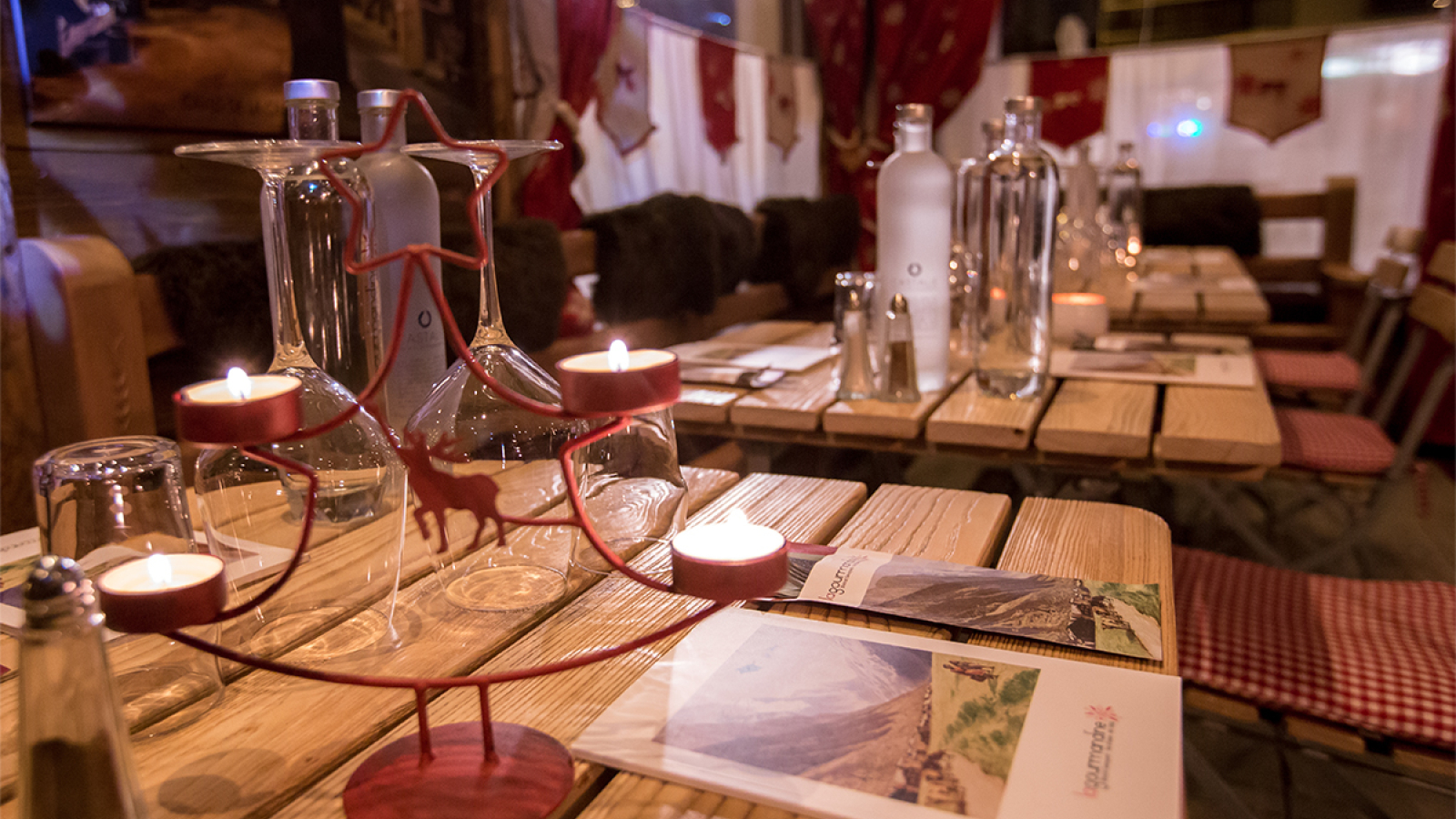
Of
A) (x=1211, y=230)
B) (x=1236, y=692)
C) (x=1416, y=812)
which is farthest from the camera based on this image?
(x=1211, y=230)

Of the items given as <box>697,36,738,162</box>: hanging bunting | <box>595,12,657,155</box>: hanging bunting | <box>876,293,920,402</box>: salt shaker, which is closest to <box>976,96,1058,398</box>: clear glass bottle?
<box>876,293,920,402</box>: salt shaker

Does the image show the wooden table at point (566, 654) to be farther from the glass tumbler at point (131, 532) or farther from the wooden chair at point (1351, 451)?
the wooden chair at point (1351, 451)

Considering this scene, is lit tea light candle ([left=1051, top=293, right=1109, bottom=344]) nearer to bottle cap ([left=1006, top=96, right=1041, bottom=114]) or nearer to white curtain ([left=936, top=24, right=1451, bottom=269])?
bottle cap ([left=1006, top=96, right=1041, bottom=114])

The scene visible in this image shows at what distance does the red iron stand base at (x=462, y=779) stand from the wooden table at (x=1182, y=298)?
2.27 m

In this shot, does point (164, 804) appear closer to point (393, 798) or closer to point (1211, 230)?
point (393, 798)

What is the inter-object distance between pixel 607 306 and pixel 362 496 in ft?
7.81

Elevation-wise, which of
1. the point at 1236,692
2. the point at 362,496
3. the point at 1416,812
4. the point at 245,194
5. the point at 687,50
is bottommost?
the point at 1416,812

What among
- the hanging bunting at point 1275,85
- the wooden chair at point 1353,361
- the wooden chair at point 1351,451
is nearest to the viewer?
the wooden chair at point 1351,451

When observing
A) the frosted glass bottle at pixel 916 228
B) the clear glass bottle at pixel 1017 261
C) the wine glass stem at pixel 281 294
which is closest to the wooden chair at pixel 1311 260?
the clear glass bottle at pixel 1017 261

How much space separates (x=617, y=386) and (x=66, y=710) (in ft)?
0.94

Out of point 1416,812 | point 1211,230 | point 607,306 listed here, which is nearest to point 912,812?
point 1416,812

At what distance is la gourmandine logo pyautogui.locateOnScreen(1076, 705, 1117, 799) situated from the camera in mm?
509

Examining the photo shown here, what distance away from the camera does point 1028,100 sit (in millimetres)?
1396

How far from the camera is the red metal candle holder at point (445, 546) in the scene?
1.50 ft
